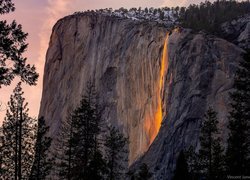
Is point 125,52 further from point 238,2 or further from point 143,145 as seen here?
point 238,2

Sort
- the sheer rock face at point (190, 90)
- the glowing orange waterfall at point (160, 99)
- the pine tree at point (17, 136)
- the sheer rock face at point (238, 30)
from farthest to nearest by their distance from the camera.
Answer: the sheer rock face at point (238, 30), the glowing orange waterfall at point (160, 99), the sheer rock face at point (190, 90), the pine tree at point (17, 136)

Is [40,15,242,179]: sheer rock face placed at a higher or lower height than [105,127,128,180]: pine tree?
higher

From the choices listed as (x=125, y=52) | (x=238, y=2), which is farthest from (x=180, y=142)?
(x=238, y=2)

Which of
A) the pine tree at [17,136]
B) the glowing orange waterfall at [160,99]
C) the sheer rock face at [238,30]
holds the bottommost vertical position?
the pine tree at [17,136]

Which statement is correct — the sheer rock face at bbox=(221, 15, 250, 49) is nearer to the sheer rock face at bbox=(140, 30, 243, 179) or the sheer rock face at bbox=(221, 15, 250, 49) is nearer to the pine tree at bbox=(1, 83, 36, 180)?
the sheer rock face at bbox=(140, 30, 243, 179)

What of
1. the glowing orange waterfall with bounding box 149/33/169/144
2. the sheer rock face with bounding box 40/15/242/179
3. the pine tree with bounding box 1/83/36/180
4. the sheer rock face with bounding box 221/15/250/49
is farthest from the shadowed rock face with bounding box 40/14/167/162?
the pine tree with bounding box 1/83/36/180

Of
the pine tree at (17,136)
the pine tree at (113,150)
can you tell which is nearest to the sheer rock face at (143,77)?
the pine tree at (113,150)

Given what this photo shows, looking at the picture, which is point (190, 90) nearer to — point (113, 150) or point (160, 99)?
point (160, 99)

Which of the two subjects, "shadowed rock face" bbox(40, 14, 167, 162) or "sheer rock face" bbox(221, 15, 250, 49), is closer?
"shadowed rock face" bbox(40, 14, 167, 162)

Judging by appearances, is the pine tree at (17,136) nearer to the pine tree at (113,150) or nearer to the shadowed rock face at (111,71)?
the pine tree at (113,150)

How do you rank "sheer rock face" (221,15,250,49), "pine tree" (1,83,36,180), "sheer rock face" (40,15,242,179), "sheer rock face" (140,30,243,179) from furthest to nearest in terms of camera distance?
"sheer rock face" (221,15,250,49) < "sheer rock face" (40,15,242,179) < "sheer rock face" (140,30,243,179) < "pine tree" (1,83,36,180)
